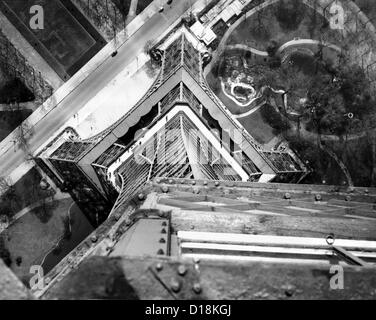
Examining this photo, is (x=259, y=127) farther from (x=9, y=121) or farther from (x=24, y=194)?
(x=9, y=121)

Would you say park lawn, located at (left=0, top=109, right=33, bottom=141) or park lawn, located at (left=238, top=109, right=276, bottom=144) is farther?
park lawn, located at (left=238, top=109, right=276, bottom=144)

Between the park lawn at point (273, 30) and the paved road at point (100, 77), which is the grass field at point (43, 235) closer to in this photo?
the paved road at point (100, 77)

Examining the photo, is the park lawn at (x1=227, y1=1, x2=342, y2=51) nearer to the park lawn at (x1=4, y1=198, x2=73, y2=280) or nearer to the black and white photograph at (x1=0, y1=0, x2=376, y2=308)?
the black and white photograph at (x1=0, y1=0, x2=376, y2=308)

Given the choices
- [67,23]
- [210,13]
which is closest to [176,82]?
[210,13]

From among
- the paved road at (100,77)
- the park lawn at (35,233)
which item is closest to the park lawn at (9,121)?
the paved road at (100,77)

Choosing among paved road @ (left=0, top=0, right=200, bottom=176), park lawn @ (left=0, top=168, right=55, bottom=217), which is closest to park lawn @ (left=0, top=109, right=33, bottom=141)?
paved road @ (left=0, top=0, right=200, bottom=176)

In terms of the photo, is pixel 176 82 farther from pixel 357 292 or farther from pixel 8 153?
pixel 357 292

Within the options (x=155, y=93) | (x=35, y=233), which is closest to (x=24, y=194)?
(x=35, y=233)
